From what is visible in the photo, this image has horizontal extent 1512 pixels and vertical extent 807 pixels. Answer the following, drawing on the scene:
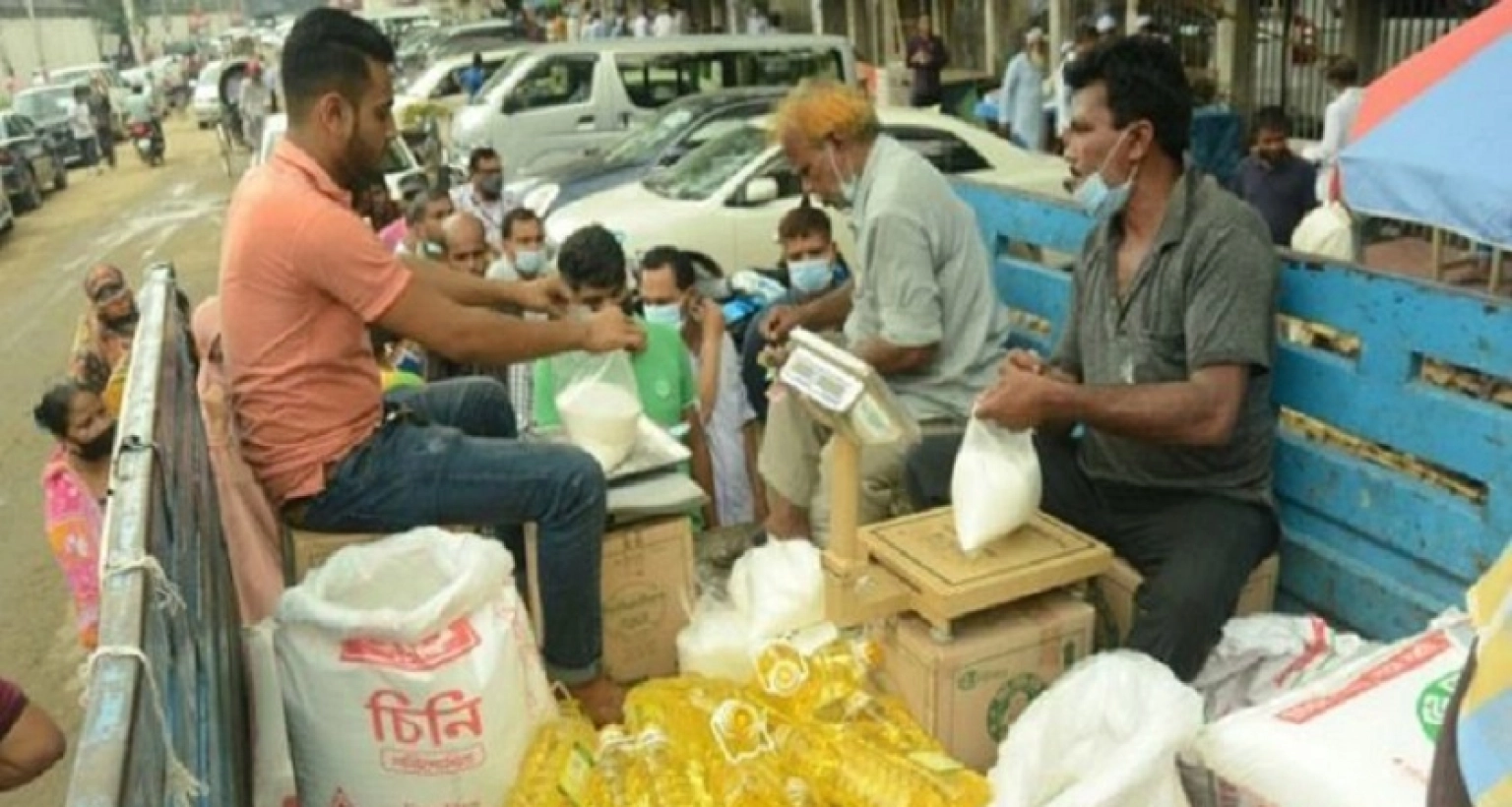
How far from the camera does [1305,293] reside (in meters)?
2.87

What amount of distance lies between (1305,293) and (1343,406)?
277mm

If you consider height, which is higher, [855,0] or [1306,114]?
[855,0]

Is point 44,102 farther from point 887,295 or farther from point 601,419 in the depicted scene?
point 887,295

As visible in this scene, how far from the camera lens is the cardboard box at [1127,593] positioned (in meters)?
2.81

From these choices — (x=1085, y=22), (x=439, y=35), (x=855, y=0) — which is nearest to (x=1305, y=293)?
(x=1085, y=22)

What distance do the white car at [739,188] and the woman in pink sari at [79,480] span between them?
4.41 m

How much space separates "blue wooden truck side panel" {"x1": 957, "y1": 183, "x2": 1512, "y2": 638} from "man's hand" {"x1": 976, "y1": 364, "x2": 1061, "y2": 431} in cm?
69

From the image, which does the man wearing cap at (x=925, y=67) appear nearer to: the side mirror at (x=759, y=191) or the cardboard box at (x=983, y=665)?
the side mirror at (x=759, y=191)

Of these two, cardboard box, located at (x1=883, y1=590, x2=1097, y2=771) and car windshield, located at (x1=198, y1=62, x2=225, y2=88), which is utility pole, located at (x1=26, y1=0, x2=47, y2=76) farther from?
cardboard box, located at (x1=883, y1=590, x2=1097, y2=771)

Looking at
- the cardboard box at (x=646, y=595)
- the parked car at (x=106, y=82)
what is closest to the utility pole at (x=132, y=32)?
the parked car at (x=106, y=82)

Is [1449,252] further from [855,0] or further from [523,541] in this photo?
[855,0]

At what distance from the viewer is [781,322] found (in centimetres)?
443

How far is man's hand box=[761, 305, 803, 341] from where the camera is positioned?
4.36 m

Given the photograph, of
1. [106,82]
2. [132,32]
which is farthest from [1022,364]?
[132,32]
